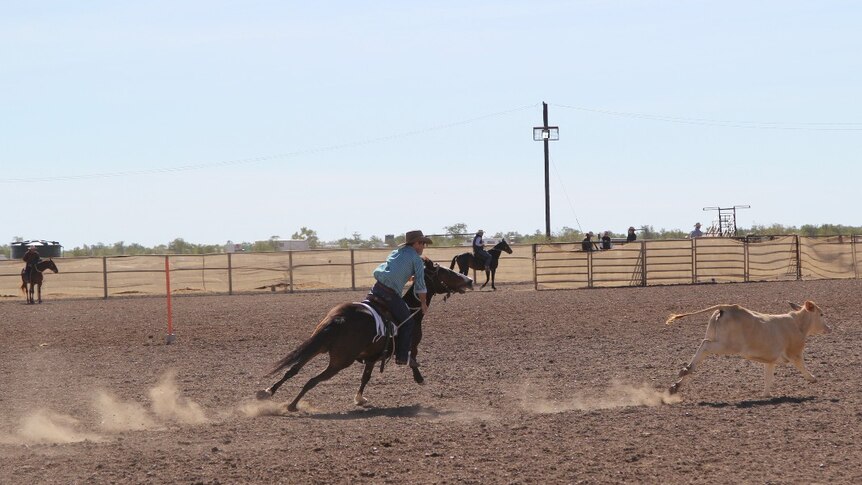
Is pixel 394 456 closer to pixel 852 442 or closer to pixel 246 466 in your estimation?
pixel 246 466

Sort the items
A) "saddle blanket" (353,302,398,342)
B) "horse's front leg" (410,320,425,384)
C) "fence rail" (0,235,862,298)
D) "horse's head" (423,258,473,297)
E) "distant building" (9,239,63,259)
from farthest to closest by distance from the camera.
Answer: "distant building" (9,239,63,259), "fence rail" (0,235,862,298), "horse's head" (423,258,473,297), "horse's front leg" (410,320,425,384), "saddle blanket" (353,302,398,342)

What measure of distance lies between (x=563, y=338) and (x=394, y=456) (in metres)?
8.72

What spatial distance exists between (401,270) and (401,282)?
0.13 metres

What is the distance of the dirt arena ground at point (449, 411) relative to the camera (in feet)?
23.9

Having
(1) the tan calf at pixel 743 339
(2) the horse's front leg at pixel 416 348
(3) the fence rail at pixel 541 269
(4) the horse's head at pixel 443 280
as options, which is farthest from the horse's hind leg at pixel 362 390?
(3) the fence rail at pixel 541 269

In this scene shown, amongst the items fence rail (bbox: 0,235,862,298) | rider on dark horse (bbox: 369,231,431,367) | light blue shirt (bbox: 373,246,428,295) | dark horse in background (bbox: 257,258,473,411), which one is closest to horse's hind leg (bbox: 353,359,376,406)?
dark horse in background (bbox: 257,258,473,411)

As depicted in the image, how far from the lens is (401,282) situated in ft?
35.9

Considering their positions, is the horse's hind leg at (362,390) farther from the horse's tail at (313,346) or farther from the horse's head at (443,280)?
the horse's head at (443,280)

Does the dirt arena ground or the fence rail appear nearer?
the dirt arena ground

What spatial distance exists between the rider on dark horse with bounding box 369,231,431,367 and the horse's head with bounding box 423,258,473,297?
777mm

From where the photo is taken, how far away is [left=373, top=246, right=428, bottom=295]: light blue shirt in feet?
35.8

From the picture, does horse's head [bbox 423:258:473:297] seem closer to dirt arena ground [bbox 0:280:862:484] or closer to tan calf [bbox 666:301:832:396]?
dirt arena ground [bbox 0:280:862:484]

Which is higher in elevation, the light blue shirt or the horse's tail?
the light blue shirt

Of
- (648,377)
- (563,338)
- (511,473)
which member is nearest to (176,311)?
(563,338)
